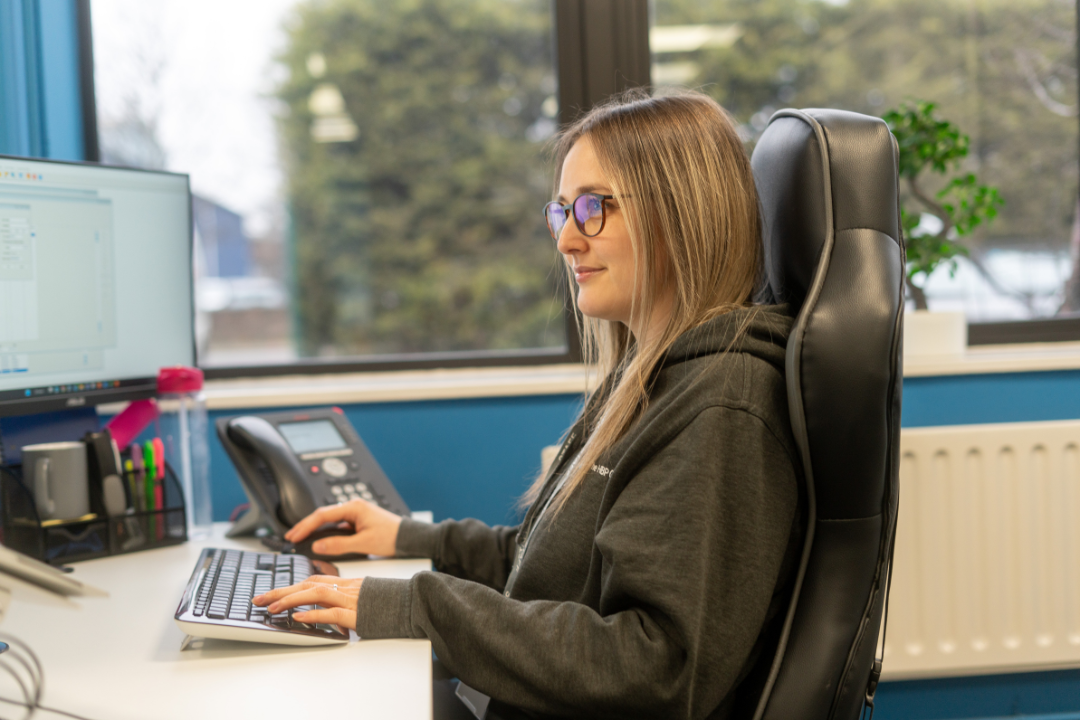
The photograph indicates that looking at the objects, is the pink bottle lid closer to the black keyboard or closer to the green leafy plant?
the black keyboard

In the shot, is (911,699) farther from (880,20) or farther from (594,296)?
(880,20)

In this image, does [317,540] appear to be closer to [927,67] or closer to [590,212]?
[590,212]

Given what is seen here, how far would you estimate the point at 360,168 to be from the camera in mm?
1944

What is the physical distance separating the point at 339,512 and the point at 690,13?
4.59 feet

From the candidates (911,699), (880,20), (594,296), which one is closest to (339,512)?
(594,296)

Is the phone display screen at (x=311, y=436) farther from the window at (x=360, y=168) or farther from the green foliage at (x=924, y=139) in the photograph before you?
the green foliage at (x=924, y=139)

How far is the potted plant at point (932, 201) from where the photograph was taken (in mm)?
1604

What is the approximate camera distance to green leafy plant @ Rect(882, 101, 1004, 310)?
160cm

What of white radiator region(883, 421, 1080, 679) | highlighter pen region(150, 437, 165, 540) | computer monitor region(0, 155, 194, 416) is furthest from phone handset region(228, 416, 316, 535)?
white radiator region(883, 421, 1080, 679)

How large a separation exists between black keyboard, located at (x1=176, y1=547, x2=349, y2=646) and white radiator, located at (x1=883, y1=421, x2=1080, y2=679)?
1168mm

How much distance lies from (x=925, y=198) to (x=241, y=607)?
59.6 inches

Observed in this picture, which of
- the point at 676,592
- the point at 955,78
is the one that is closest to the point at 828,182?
the point at 676,592

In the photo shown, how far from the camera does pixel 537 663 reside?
740mm

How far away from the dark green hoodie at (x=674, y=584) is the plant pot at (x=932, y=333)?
988mm
